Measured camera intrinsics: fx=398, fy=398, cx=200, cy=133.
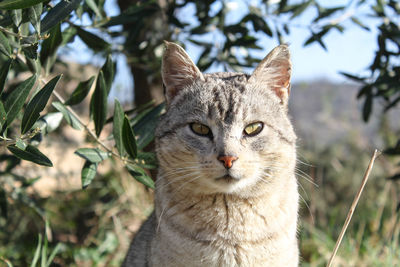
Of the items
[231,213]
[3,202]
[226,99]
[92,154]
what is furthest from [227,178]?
[3,202]

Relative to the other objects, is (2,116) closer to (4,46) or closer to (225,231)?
(4,46)

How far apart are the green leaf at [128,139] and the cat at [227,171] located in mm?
197

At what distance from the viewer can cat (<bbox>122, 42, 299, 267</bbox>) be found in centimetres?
213

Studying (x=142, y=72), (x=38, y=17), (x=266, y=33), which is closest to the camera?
(x=38, y=17)

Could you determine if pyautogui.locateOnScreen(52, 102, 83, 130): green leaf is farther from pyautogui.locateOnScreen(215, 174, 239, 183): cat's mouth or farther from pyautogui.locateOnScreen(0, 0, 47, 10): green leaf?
pyautogui.locateOnScreen(215, 174, 239, 183): cat's mouth

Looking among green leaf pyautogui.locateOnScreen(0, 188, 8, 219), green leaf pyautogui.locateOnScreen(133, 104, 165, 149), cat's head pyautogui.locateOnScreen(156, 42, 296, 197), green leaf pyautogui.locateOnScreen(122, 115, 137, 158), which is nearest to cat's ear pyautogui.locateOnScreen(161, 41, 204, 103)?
cat's head pyautogui.locateOnScreen(156, 42, 296, 197)

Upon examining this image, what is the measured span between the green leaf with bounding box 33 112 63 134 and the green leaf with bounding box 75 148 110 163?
279 mm

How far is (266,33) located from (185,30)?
68 centimetres

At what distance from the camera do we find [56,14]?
1.97 m

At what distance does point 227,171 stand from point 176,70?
0.83 metres

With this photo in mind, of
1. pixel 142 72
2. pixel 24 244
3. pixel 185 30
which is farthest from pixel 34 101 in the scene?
pixel 24 244

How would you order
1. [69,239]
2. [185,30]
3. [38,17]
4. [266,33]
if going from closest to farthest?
[38,17] → [266,33] → [185,30] → [69,239]

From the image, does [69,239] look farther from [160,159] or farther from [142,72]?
[160,159]

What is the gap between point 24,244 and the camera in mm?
4059
